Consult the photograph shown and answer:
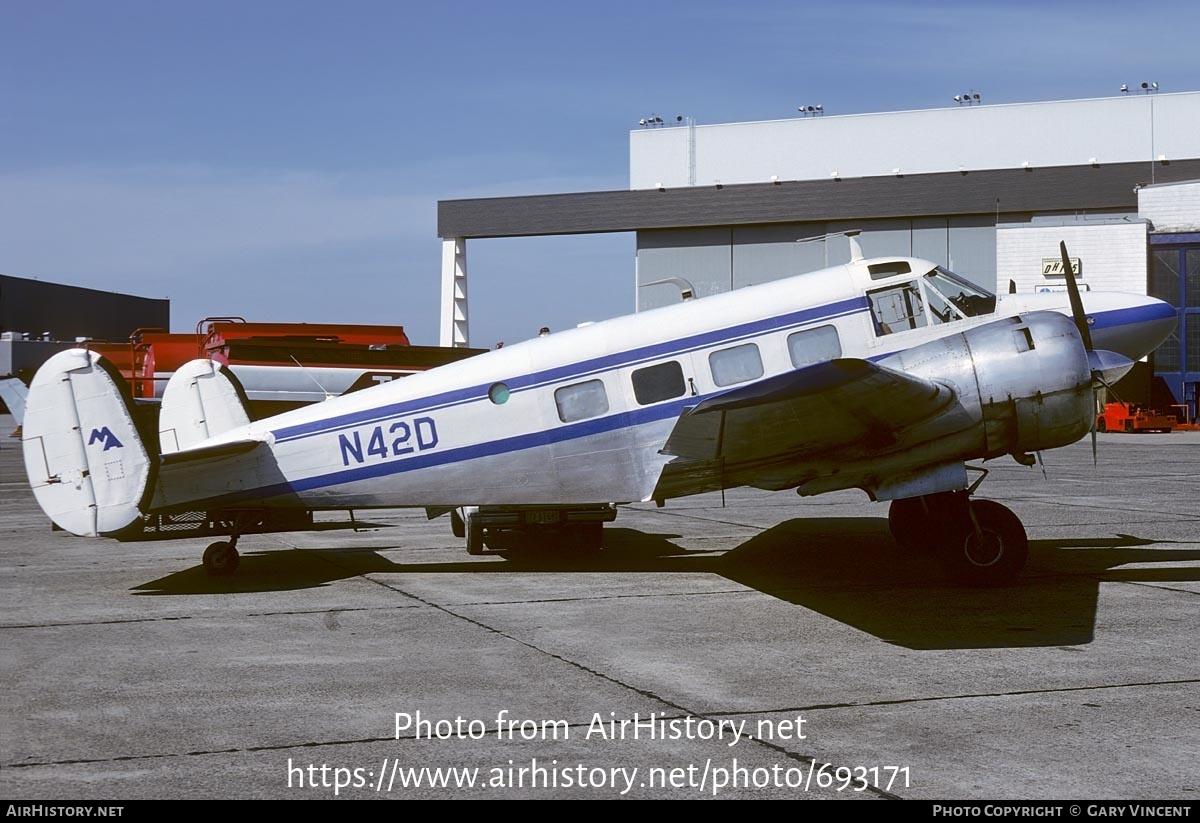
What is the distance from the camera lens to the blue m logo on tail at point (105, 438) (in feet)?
41.3

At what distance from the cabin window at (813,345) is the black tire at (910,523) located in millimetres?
2756

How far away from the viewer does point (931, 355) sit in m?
12.3

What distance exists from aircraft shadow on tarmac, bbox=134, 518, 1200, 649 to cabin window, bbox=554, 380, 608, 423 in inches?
80.6

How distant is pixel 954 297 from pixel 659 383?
329 centimetres

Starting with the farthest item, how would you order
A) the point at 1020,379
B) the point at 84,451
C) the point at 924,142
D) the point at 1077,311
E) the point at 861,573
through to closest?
1. the point at 924,142
2. the point at 861,573
3. the point at 1077,311
4. the point at 84,451
5. the point at 1020,379

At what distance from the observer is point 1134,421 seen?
147ft

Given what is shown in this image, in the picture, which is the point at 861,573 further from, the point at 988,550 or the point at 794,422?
the point at 794,422

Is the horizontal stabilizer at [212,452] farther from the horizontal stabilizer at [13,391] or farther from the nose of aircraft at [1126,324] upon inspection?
the nose of aircraft at [1126,324]

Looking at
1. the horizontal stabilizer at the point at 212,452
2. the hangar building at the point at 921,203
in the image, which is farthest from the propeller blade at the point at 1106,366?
the hangar building at the point at 921,203

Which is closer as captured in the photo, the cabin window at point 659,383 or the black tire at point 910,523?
the cabin window at point 659,383

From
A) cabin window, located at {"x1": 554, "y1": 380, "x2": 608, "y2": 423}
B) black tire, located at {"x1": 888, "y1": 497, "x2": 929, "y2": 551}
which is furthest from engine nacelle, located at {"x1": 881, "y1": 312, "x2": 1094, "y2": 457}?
cabin window, located at {"x1": 554, "y1": 380, "x2": 608, "y2": 423}

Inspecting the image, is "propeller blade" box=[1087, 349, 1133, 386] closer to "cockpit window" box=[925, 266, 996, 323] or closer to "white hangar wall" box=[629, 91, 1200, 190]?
"cockpit window" box=[925, 266, 996, 323]

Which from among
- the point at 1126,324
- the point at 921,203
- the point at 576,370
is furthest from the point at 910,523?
the point at 921,203

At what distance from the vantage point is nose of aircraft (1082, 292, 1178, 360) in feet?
43.8
